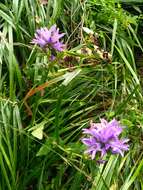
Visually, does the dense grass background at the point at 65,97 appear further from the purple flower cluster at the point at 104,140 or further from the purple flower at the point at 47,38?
the purple flower cluster at the point at 104,140

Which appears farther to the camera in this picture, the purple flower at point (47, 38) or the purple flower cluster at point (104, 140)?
the purple flower at point (47, 38)

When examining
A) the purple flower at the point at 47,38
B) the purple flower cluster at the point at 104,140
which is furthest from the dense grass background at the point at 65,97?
the purple flower cluster at the point at 104,140

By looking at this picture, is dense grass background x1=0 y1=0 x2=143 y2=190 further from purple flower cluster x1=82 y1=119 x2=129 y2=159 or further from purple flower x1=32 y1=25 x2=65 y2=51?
purple flower cluster x1=82 y1=119 x2=129 y2=159

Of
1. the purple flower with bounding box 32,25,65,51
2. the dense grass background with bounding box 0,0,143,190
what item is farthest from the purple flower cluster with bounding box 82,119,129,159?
the purple flower with bounding box 32,25,65,51

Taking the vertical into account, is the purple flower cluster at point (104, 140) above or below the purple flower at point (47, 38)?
below

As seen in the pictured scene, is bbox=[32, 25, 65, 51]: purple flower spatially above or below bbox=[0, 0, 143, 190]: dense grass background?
above

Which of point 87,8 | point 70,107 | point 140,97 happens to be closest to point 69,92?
point 70,107

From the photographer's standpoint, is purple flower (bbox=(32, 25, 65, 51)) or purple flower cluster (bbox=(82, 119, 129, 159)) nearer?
purple flower cluster (bbox=(82, 119, 129, 159))

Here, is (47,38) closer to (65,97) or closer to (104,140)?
(65,97)

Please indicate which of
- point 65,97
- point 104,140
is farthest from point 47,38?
point 104,140
